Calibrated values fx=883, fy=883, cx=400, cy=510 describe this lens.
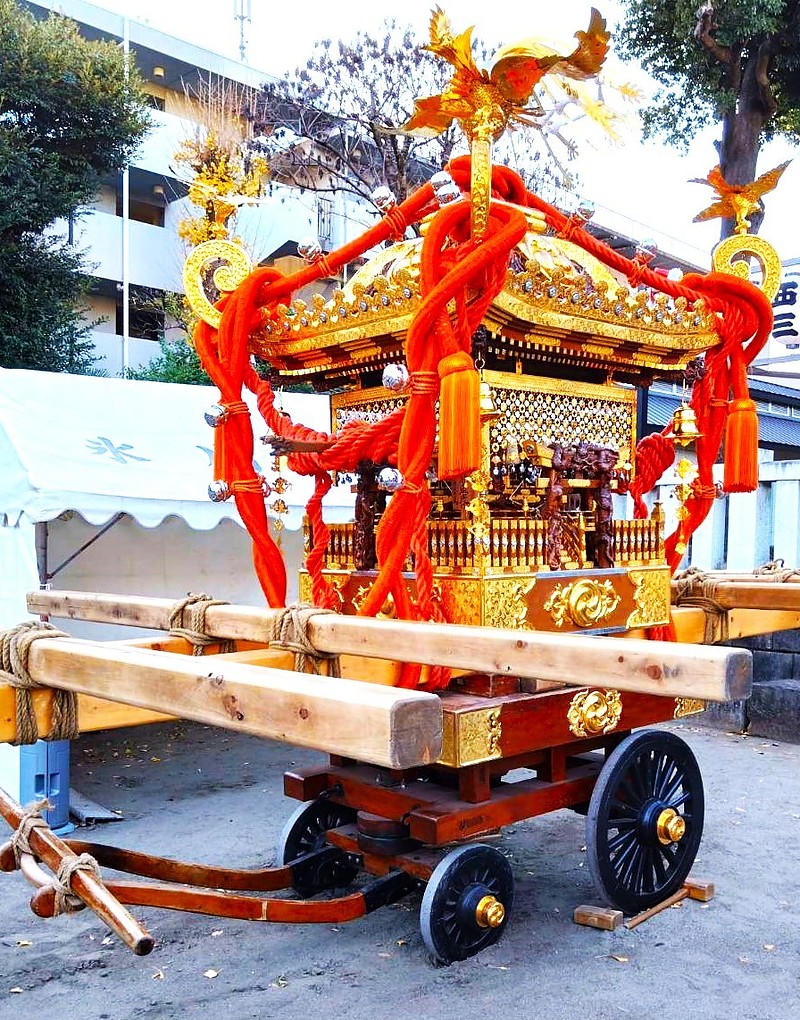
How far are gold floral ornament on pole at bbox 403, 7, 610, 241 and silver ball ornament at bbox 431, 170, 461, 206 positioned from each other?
0.10 metres

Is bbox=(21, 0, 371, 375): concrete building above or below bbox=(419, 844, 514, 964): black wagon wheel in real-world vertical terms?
above

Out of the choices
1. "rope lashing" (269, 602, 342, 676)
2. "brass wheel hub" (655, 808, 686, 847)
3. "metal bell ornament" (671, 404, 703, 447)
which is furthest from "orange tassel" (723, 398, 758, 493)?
"rope lashing" (269, 602, 342, 676)

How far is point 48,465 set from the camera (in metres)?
5.49

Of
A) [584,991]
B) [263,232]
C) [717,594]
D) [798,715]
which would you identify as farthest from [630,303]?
[263,232]

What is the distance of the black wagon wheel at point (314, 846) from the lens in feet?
12.8

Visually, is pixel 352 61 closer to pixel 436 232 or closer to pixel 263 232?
pixel 263 232

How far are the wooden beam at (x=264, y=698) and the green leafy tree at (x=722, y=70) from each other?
1147 cm

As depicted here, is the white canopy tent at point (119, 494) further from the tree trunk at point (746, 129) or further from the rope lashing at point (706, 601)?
the tree trunk at point (746, 129)

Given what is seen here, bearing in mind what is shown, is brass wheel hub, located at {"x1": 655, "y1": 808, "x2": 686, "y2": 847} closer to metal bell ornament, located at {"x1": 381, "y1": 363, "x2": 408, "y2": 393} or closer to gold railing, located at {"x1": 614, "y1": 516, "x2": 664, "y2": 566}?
gold railing, located at {"x1": 614, "y1": 516, "x2": 664, "y2": 566}

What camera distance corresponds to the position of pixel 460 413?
9.53 ft

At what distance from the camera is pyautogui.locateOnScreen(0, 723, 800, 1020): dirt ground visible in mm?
3129

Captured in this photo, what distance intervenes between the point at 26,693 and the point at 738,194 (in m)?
3.82

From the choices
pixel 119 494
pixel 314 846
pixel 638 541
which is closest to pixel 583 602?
pixel 638 541

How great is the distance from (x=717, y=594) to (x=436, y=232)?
7.30ft
